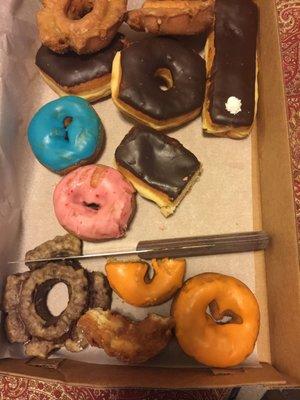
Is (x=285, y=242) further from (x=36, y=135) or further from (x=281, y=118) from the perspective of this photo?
(x=36, y=135)

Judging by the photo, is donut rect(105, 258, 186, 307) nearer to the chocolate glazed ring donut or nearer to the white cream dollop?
the chocolate glazed ring donut

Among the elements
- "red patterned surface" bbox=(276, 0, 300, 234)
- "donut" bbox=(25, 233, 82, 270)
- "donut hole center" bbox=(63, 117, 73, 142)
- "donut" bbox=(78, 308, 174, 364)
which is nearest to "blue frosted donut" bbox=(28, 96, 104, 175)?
"donut hole center" bbox=(63, 117, 73, 142)

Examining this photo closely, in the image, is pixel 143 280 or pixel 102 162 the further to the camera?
pixel 102 162

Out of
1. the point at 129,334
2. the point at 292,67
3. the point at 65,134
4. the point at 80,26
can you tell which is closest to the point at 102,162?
the point at 65,134

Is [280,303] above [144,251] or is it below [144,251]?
below

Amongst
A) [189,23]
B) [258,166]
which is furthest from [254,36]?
[258,166]

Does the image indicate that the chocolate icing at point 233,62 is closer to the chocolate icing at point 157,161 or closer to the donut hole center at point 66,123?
the chocolate icing at point 157,161

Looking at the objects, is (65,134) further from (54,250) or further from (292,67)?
(292,67)
